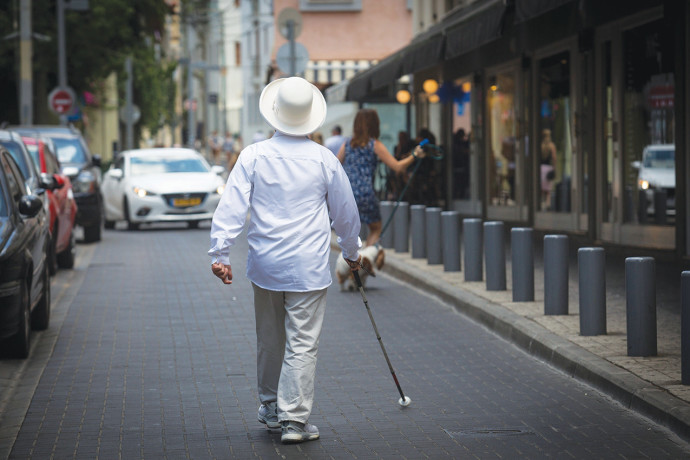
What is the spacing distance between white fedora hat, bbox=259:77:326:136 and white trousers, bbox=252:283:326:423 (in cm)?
79

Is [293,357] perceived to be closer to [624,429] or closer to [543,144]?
[624,429]

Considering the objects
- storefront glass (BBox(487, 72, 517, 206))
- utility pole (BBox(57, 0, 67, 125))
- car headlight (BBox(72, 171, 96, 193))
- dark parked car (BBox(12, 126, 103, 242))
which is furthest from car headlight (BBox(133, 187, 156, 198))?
utility pole (BBox(57, 0, 67, 125))

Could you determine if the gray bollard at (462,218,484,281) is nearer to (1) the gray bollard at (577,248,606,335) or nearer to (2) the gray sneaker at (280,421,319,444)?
(1) the gray bollard at (577,248,606,335)

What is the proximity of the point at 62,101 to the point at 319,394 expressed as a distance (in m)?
27.2

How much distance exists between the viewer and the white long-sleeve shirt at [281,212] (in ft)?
21.5

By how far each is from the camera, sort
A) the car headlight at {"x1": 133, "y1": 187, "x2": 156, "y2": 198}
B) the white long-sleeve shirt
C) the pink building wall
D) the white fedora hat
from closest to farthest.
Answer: the white long-sleeve shirt < the white fedora hat < the car headlight at {"x1": 133, "y1": 187, "x2": 156, "y2": 198} < the pink building wall

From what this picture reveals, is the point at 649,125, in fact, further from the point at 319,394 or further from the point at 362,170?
the point at 319,394

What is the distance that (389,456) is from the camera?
6.21 metres

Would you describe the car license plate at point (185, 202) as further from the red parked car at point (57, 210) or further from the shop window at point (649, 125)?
the shop window at point (649, 125)

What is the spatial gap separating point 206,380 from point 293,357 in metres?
1.94

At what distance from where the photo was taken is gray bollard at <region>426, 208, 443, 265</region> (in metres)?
15.0

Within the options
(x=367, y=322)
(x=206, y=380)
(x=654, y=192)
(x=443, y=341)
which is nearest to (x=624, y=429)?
(x=206, y=380)

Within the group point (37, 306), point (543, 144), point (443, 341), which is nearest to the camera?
point (443, 341)

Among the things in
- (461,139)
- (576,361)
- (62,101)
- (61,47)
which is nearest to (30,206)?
(576,361)
